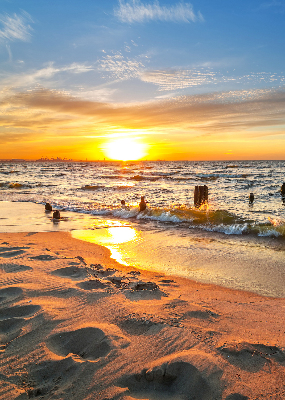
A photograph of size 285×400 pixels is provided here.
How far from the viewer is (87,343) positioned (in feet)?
9.68

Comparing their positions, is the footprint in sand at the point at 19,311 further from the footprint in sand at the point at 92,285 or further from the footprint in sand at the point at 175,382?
the footprint in sand at the point at 175,382

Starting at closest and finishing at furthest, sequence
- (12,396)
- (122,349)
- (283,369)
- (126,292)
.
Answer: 1. (12,396)
2. (283,369)
3. (122,349)
4. (126,292)

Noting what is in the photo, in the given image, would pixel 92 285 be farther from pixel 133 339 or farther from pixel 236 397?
pixel 236 397

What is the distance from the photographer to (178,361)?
8.54ft

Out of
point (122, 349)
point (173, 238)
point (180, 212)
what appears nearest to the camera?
point (122, 349)

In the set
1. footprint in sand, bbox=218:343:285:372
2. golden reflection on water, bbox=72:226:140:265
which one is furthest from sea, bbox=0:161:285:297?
footprint in sand, bbox=218:343:285:372

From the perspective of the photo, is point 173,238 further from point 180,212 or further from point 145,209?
point 145,209

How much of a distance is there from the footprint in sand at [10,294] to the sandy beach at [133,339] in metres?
0.02

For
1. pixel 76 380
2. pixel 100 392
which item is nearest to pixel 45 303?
pixel 76 380

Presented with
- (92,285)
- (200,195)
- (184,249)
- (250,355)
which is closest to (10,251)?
(92,285)

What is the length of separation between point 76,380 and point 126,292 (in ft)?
6.44

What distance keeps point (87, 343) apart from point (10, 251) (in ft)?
13.9

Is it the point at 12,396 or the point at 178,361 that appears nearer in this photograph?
the point at 12,396

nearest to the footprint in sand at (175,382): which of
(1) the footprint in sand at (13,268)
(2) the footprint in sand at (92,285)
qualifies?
(2) the footprint in sand at (92,285)
